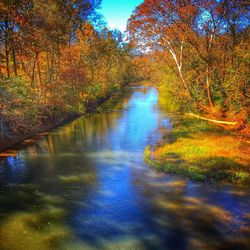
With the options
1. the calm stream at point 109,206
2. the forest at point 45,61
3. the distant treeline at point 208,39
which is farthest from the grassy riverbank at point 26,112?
the distant treeline at point 208,39

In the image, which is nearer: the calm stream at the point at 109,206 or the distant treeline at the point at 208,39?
the calm stream at the point at 109,206

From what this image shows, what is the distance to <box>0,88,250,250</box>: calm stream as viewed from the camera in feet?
30.7

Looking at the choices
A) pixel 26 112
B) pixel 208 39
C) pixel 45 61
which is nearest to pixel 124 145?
pixel 26 112

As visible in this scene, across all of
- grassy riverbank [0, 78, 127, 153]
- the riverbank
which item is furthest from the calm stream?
grassy riverbank [0, 78, 127, 153]

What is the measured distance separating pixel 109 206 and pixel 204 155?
25.2ft

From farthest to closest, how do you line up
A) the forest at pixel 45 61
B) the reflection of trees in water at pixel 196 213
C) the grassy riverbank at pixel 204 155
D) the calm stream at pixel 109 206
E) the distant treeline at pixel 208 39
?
the distant treeline at pixel 208 39 < the forest at pixel 45 61 < the grassy riverbank at pixel 204 155 < the calm stream at pixel 109 206 < the reflection of trees in water at pixel 196 213

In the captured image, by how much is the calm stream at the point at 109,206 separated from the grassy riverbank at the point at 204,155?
789 millimetres

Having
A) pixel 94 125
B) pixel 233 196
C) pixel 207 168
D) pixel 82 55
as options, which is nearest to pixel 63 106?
pixel 94 125

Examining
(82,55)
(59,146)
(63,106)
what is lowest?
(59,146)

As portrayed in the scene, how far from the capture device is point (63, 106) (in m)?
30.5

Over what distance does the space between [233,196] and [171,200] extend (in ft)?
9.43

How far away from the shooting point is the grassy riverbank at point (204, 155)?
46.7 feet

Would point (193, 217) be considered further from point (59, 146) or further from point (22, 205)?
point (59, 146)

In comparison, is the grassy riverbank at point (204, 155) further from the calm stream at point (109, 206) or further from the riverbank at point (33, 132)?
the riverbank at point (33, 132)
